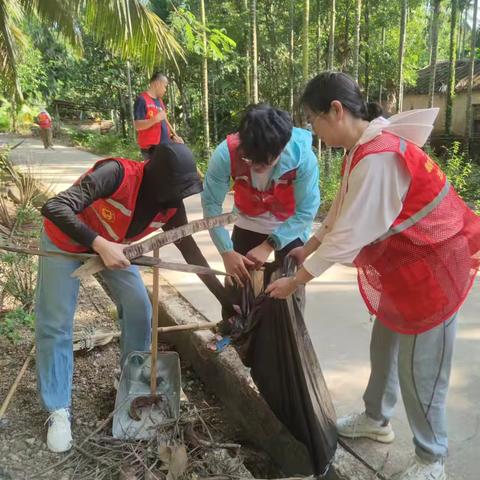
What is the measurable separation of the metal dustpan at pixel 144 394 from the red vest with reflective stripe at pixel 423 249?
116 cm

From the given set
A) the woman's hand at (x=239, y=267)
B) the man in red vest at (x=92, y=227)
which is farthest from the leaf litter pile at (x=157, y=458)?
the woman's hand at (x=239, y=267)

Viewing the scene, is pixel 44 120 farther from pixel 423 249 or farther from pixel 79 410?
pixel 423 249

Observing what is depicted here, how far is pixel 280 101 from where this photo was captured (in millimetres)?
15469

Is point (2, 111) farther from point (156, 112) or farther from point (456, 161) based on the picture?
point (456, 161)

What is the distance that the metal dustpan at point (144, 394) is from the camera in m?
2.17

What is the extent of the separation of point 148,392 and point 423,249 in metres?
1.49

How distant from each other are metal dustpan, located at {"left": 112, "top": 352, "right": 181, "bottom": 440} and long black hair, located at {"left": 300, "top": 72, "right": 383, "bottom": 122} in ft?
4.93

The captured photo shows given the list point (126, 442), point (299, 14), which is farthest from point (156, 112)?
point (299, 14)

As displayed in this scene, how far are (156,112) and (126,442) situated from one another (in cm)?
407

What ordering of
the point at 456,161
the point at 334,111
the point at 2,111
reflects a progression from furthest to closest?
the point at 2,111, the point at 456,161, the point at 334,111

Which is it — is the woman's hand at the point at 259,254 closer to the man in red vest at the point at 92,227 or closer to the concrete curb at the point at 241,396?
the man in red vest at the point at 92,227

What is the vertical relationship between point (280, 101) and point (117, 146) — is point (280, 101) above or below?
above

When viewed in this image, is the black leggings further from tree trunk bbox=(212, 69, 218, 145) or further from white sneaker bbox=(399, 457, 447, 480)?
tree trunk bbox=(212, 69, 218, 145)

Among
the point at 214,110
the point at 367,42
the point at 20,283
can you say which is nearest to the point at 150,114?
the point at 20,283
